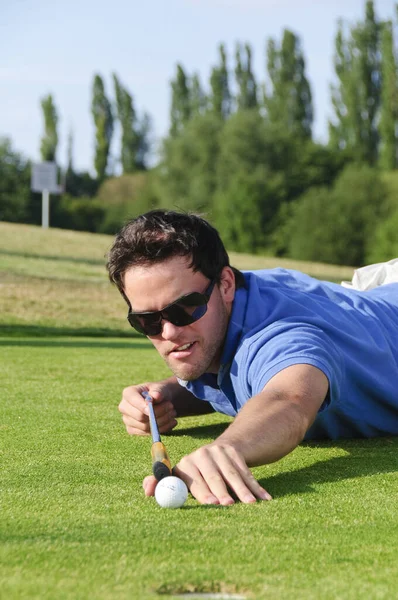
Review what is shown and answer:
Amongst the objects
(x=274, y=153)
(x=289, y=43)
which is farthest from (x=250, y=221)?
(x=289, y=43)

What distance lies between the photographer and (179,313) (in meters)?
3.30

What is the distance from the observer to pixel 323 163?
185ft

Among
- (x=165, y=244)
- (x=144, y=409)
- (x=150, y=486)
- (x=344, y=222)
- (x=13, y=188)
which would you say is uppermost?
(x=165, y=244)

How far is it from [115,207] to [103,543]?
57925 millimetres

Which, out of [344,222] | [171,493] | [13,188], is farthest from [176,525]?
[344,222]

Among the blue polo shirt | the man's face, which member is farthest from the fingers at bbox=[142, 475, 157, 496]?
the man's face

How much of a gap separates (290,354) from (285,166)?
55.3 meters

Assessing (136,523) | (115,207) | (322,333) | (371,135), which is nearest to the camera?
(136,523)

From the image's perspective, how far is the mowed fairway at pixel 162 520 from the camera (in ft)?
6.22

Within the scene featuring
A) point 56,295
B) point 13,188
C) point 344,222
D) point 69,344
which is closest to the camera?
point 69,344

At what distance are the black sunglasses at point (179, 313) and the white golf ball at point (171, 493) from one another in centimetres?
80

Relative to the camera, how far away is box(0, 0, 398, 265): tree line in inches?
2021

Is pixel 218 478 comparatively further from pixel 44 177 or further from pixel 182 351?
pixel 44 177

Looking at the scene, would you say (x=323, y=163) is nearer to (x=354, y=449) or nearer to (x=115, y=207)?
(x=115, y=207)
